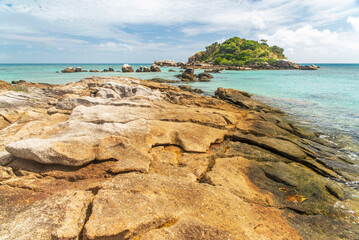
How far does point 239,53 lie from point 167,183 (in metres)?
142

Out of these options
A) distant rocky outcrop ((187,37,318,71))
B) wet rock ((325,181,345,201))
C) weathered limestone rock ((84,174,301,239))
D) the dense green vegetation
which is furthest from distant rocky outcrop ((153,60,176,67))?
weathered limestone rock ((84,174,301,239))

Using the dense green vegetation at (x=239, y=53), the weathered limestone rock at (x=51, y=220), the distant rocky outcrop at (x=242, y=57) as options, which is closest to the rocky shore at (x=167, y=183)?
the weathered limestone rock at (x=51, y=220)

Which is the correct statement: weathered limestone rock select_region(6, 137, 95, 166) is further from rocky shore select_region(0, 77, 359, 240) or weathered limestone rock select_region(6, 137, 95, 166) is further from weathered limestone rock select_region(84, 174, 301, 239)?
weathered limestone rock select_region(84, 174, 301, 239)

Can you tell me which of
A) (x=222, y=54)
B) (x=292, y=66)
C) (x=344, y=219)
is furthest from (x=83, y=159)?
(x=222, y=54)

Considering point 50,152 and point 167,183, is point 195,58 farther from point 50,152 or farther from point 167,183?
point 167,183

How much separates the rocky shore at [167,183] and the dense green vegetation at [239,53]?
120 m

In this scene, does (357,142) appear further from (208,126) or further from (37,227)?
(37,227)

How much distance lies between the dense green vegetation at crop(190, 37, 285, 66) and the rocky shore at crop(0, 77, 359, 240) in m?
120

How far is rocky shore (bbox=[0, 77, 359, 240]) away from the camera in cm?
396

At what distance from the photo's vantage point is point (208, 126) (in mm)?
10383

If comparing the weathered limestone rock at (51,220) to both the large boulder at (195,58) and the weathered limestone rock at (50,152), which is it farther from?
the large boulder at (195,58)

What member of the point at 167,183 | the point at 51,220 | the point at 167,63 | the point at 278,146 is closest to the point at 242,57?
the point at 167,63

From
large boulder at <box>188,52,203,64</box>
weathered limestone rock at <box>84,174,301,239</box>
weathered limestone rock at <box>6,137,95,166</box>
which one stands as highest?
large boulder at <box>188,52,203,64</box>

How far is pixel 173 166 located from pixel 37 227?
3.95m
